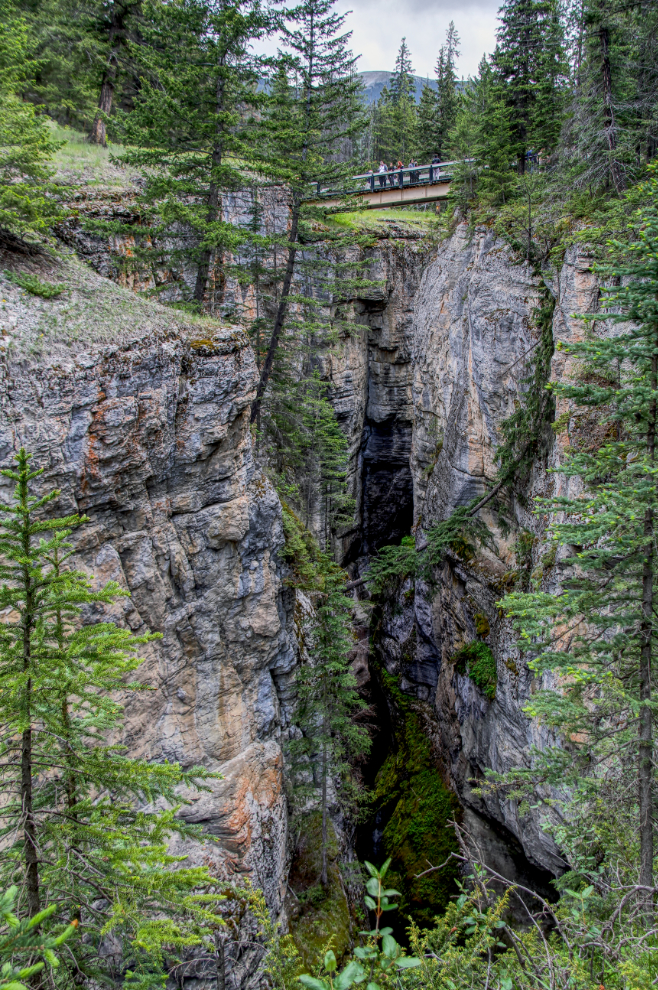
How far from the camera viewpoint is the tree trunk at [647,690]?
5988 mm

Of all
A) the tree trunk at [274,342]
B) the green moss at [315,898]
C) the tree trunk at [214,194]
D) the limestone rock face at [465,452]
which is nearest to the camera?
the tree trunk at [214,194]

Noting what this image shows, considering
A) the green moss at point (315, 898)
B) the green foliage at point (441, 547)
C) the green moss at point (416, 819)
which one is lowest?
the green moss at point (416, 819)

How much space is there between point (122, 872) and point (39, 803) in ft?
3.58

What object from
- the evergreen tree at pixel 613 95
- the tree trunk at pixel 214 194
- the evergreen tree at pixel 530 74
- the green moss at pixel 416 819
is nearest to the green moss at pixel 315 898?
the green moss at pixel 416 819

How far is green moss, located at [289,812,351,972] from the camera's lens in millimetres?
12664

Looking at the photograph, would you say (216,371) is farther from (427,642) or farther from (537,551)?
(427,642)

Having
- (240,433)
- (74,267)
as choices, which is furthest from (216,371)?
(74,267)

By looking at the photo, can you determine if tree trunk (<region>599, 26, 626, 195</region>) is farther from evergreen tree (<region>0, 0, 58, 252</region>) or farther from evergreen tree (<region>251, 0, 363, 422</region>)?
evergreen tree (<region>0, 0, 58, 252</region>)

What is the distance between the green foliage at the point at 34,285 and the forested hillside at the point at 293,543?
9cm

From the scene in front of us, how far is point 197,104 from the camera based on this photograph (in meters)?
12.6

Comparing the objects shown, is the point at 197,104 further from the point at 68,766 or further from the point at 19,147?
the point at 68,766

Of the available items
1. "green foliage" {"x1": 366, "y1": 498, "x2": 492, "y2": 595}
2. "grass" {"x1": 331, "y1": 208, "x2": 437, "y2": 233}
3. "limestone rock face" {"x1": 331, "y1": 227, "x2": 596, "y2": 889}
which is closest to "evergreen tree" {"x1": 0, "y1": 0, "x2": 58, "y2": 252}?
"limestone rock face" {"x1": 331, "y1": 227, "x2": 596, "y2": 889}

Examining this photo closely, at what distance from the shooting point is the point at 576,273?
1229 cm

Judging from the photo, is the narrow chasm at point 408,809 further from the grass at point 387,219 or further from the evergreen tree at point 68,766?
the grass at point 387,219
